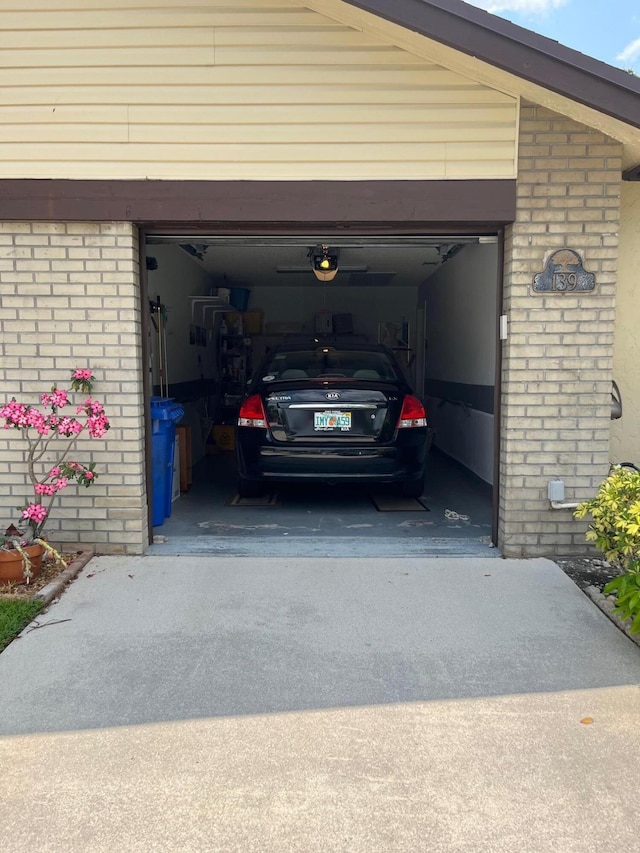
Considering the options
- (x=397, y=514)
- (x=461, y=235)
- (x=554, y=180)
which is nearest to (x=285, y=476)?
(x=397, y=514)

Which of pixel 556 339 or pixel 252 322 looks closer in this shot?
pixel 556 339

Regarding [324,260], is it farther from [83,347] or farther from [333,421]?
[83,347]

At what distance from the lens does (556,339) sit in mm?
4246

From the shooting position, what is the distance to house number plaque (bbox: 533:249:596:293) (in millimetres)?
4188

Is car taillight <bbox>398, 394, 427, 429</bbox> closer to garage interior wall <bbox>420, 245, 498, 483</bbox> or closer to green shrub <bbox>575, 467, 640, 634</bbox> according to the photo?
garage interior wall <bbox>420, 245, 498, 483</bbox>

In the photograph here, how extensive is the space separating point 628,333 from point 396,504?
2470mm

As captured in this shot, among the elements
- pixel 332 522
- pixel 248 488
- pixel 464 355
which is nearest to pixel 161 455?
pixel 248 488

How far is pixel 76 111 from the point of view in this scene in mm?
4117

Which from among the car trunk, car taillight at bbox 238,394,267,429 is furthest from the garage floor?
car taillight at bbox 238,394,267,429

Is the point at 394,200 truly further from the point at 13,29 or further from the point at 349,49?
the point at 13,29

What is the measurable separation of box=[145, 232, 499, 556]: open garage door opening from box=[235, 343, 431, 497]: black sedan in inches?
0.7

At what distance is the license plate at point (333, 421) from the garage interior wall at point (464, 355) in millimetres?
1643

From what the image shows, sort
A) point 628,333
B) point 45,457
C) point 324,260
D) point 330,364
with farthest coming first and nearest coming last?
point 324,260 → point 330,364 → point 628,333 → point 45,457

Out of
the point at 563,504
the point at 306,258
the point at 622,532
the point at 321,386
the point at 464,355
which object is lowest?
the point at 563,504
